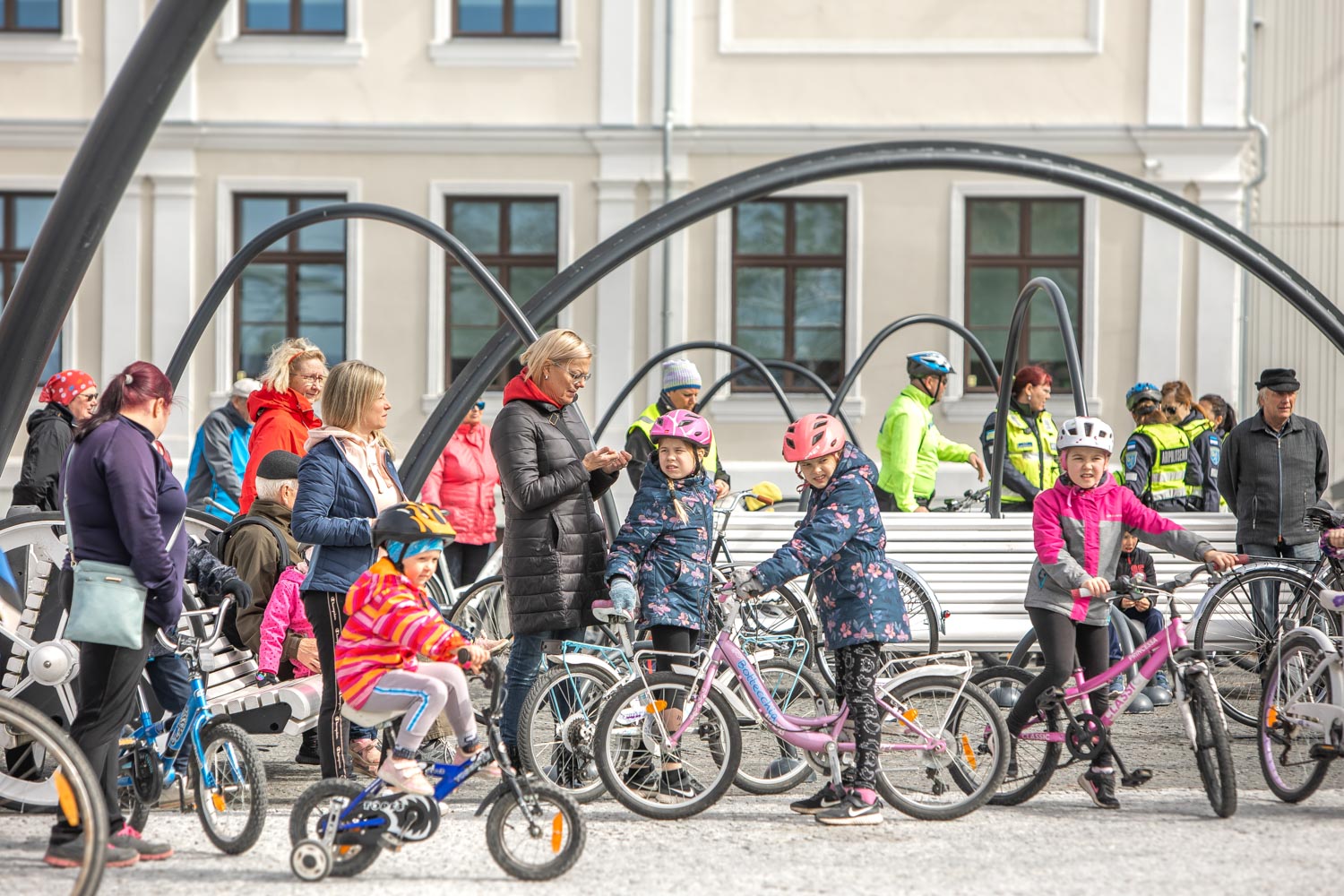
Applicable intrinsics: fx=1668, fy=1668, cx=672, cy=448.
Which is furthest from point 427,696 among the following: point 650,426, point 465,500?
point 465,500

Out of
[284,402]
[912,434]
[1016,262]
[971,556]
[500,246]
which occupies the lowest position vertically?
[971,556]

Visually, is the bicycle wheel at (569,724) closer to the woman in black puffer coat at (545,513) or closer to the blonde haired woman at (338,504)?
the woman in black puffer coat at (545,513)

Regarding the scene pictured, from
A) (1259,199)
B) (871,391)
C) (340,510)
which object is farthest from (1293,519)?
(1259,199)

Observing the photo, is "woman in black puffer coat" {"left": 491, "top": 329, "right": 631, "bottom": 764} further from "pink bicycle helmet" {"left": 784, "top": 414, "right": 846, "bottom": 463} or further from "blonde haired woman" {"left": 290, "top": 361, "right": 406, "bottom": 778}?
"pink bicycle helmet" {"left": 784, "top": 414, "right": 846, "bottom": 463}

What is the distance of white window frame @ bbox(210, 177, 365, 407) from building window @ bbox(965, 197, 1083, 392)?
7099 mm

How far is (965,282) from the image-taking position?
63.6 ft

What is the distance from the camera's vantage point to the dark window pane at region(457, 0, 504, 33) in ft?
64.1

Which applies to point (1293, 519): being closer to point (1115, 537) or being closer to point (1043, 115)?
point (1115, 537)

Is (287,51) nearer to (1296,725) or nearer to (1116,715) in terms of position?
(1116,715)

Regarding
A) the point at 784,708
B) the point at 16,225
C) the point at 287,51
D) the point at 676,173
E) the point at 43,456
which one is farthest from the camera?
the point at 16,225

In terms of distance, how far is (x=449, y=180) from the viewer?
19.4m

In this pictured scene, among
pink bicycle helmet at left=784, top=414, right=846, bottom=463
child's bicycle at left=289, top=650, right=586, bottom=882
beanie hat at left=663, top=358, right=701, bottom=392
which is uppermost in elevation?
beanie hat at left=663, top=358, right=701, bottom=392

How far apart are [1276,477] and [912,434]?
7.26 ft

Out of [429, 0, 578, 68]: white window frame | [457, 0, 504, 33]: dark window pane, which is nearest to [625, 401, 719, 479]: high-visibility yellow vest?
[429, 0, 578, 68]: white window frame
